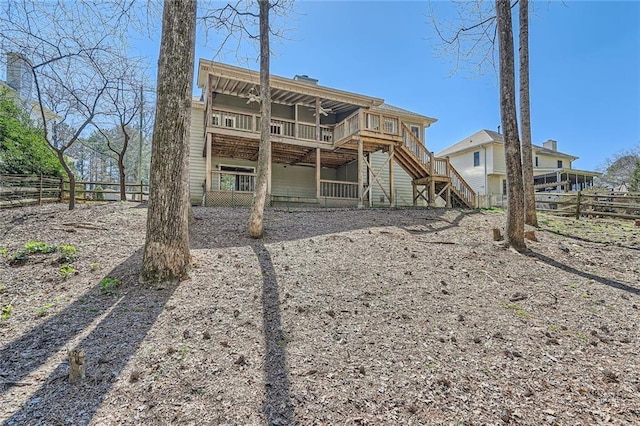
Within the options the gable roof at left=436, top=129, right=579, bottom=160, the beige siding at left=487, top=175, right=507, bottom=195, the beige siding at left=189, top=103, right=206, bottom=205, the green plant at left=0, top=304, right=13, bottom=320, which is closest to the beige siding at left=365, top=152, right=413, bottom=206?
the beige siding at left=189, top=103, right=206, bottom=205

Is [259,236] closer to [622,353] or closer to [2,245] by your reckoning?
Result: [2,245]

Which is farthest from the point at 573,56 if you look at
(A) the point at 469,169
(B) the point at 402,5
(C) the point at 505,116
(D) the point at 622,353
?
(D) the point at 622,353

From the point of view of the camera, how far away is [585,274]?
18.6ft

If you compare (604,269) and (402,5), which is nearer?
(604,269)

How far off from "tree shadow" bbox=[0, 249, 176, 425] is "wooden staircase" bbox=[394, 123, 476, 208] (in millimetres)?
11608

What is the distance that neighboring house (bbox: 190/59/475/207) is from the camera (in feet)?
40.0

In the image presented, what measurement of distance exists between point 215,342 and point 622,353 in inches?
165

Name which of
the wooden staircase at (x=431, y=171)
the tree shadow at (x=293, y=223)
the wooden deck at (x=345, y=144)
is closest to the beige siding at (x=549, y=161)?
the wooden staircase at (x=431, y=171)

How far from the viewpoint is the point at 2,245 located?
5.79 m

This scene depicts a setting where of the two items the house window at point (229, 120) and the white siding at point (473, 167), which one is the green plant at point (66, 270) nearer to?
the house window at point (229, 120)

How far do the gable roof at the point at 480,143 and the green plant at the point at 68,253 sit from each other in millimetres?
25452

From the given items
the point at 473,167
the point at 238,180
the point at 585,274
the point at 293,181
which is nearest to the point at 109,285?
the point at 585,274

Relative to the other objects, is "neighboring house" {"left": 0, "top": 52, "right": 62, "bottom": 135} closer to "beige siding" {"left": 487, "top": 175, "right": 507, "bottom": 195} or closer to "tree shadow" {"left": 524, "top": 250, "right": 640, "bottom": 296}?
"tree shadow" {"left": 524, "top": 250, "right": 640, "bottom": 296}

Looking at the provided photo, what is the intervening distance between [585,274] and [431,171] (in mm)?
8454
